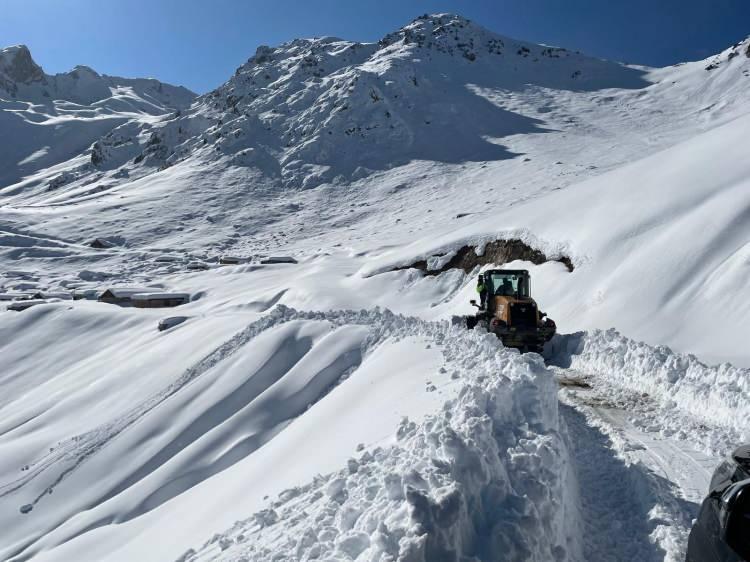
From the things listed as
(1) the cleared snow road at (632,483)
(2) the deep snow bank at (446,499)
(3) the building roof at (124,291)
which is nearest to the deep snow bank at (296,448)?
(2) the deep snow bank at (446,499)

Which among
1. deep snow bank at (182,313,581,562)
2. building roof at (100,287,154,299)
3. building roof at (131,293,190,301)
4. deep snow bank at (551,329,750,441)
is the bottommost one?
building roof at (131,293,190,301)

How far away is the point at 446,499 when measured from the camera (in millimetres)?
4285

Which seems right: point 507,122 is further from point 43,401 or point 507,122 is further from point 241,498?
point 241,498

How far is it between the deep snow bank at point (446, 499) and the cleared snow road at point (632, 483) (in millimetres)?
514

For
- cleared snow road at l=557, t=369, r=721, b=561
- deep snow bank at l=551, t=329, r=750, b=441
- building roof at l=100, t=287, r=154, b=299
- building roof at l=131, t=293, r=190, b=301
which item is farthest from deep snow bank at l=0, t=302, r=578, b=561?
building roof at l=100, t=287, r=154, b=299

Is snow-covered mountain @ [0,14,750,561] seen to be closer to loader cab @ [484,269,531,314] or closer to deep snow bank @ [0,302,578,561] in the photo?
deep snow bank @ [0,302,578,561]

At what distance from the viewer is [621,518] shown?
6098mm

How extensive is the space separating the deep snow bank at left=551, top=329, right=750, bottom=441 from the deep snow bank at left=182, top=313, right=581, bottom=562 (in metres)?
3.84

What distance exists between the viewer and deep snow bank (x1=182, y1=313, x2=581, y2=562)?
13.9ft

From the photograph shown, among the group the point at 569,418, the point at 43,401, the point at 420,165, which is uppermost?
the point at 420,165

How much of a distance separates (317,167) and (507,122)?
125 ft

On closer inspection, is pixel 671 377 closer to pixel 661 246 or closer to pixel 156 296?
pixel 661 246

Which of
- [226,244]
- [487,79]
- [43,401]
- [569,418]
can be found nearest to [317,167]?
[226,244]

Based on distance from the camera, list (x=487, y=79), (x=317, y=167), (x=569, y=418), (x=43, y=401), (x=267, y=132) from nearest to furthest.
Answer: (x=569, y=418) → (x=43, y=401) → (x=317, y=167) → (x=267, y=132) → (x=487, y=79)
